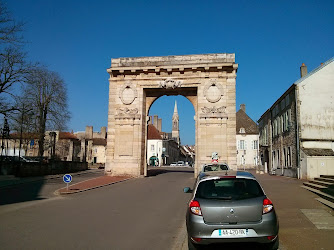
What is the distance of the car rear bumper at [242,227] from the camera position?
5289mm

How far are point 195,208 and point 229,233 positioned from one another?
2.36ft

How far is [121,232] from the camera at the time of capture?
7371 mm

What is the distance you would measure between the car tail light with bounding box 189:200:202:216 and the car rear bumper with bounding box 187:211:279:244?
79 millimetres

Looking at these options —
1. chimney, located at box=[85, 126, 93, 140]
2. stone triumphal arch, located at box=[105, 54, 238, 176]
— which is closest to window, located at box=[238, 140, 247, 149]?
stone triumphal arch, located at box=[105, 54, 238, 176]

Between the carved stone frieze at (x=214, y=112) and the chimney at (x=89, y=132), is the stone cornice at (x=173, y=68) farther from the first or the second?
the chimney at (x=89, y=132)

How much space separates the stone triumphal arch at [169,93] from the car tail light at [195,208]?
2148 cm

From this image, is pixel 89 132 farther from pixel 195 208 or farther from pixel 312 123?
pixel 195 208

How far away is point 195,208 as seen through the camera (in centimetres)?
558

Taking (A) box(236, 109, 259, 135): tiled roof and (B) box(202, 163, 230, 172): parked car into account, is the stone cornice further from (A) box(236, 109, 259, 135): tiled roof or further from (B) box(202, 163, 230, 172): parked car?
(A) box(236, 109, 259, 135): tiled roof

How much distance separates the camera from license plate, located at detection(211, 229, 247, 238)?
17.5 ft

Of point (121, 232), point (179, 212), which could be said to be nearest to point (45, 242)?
point (121, 232)

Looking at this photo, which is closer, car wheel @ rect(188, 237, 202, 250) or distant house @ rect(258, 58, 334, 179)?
car wheel @ rect(188, 237, 202, 250)

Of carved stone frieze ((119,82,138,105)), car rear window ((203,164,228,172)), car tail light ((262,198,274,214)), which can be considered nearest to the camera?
car tail light ((262,198,274,214))

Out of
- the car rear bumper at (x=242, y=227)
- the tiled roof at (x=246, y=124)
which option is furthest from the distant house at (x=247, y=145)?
the car rear bumper at (x=242, y=227)
